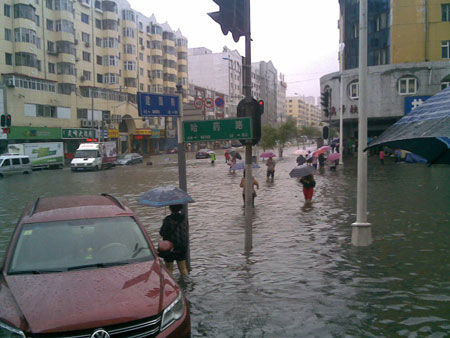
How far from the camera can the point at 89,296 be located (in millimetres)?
3605

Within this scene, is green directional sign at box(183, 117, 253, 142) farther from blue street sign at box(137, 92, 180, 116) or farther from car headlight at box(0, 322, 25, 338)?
car headlight at box(0, 322, 25, 338)

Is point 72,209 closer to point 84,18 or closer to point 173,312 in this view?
point 173,312

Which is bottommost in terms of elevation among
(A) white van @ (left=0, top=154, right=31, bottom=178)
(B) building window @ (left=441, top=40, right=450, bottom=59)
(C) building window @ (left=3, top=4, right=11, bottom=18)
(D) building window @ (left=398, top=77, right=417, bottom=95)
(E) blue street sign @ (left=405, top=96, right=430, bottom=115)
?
(A) white van @ (left=0, top=154, right=31, bottom=178)

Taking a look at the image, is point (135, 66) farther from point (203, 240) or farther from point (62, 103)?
point (203, 240)

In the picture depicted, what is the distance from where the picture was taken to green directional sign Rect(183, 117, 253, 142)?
6988 millimetres

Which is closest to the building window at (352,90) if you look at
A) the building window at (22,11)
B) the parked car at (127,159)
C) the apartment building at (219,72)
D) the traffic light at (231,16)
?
the parked car at (127,159)

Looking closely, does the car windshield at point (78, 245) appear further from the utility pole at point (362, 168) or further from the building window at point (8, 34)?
the building window at point (8, 34)

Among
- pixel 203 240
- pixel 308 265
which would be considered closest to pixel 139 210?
pixel 203 240

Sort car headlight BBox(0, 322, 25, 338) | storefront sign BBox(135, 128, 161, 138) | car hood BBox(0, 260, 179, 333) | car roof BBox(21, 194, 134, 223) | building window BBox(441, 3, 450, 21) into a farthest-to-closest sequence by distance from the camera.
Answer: storefront sign BBox(135, 128, 161, 138) → building window BBox(441, 3, 450, 21) → car roof BBox(21, 194, 134, 223) → car hood BBox(0, 260, 179, 333) → car headlight BBox(0, 322, 25, 338)

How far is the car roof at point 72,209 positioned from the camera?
4.93 m

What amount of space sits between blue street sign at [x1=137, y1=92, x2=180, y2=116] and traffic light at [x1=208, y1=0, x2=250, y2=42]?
1.44 meters

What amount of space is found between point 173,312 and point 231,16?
4866mm

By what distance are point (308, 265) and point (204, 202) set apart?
8793 mm

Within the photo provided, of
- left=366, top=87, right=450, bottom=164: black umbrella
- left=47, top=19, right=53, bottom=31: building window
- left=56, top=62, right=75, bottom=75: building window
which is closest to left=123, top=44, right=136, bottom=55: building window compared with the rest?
left=56, top=62, right=75, bottom=75: building window
